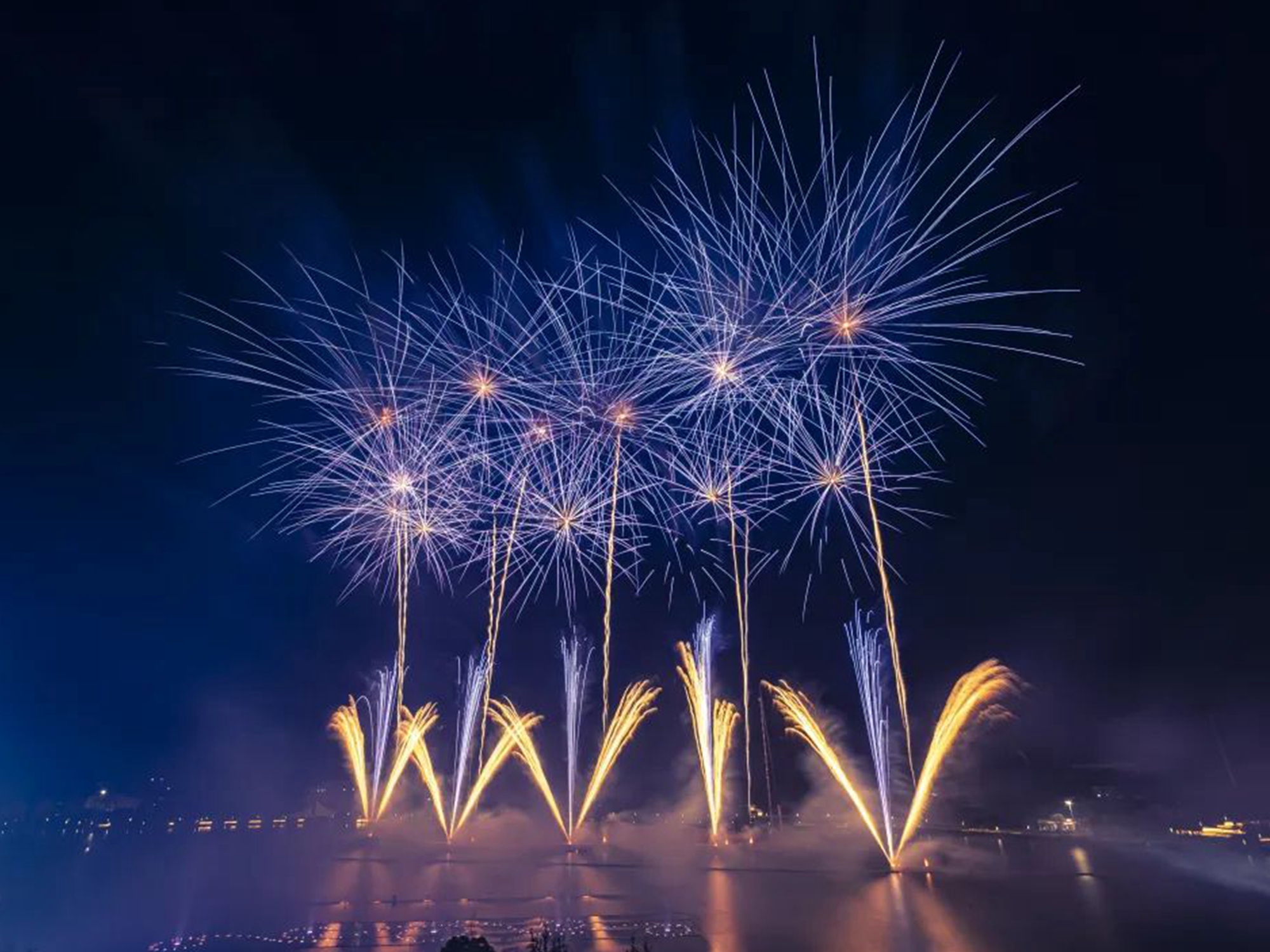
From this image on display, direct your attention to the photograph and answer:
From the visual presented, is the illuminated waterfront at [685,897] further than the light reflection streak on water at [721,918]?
Yes

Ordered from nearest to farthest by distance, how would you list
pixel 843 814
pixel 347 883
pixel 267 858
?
pixel 347 883
pixel 267 858
pixel 843 814

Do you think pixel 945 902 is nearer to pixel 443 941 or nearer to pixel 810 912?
pixel 810 912

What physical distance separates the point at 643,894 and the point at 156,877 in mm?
56161

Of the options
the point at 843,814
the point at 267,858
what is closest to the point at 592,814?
the point at 843,814

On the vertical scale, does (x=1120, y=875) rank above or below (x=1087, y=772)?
below

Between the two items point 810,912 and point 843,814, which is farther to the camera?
point 843,814

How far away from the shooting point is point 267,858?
274 ft

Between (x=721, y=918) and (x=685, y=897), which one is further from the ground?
(x=685, y=897)

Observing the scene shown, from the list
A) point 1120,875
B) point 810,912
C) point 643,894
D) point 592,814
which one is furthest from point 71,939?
point 592,814

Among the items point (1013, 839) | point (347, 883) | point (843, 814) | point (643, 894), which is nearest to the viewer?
point (643, 894)

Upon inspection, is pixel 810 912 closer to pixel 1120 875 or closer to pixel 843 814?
pixel 1120 875

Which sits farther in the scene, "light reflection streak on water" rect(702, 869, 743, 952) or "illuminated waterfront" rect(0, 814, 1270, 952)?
"illuminated waterfront" rect(0, 814, 1270, 952)

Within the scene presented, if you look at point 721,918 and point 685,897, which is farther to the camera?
point 685,897

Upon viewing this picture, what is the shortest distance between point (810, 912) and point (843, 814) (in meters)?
77.6
